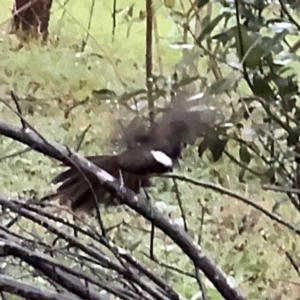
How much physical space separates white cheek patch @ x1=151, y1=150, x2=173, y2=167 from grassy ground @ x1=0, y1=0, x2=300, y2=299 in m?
Result: 0.17

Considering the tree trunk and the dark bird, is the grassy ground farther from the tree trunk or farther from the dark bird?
the dark bird

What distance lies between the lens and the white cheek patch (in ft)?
3.12

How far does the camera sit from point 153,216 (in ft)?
1.93

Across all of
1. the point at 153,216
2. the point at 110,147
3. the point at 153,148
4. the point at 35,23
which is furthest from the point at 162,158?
the point at 35,23

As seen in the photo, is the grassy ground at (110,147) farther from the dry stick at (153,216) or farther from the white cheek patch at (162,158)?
the dry stick at (153,216)

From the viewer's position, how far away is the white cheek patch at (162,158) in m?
0.95

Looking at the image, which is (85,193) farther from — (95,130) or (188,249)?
(95,130)

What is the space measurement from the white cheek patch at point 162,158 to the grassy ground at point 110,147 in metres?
0.17

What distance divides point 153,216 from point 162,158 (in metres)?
0.38

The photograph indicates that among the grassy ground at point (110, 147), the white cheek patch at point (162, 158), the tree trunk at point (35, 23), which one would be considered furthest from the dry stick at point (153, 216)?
the tree trunk at point (35, 23)

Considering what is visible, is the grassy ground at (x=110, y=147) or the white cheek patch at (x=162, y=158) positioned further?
the grassy ground at (x=110, y=147)

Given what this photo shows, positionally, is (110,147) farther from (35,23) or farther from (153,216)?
(35,23)

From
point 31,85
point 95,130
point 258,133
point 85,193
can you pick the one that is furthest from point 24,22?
point 85,193

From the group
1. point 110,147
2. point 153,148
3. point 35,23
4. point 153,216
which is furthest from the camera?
point 35,23
